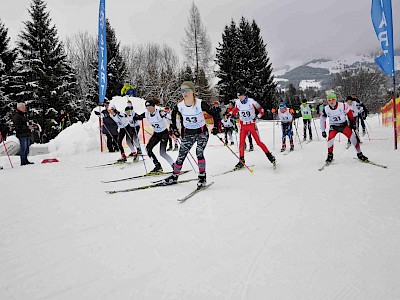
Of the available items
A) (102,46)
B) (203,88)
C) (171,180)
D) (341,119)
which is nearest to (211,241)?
(171,180)

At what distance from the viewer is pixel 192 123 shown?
5.34 meters

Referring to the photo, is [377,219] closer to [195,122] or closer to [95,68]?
[195,122]

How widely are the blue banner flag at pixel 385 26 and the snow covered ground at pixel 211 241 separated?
14.9 ft

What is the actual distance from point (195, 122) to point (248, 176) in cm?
187

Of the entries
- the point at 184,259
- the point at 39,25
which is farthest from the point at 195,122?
the point at 39,25

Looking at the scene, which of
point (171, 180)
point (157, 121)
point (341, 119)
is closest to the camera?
point (171, 180)

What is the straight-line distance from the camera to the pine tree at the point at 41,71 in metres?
23.1

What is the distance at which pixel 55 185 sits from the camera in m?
6.12

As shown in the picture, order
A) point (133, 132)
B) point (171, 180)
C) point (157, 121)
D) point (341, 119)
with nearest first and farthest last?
point (171, 180), point (341, 119), point (157, 121), point (133, 132)

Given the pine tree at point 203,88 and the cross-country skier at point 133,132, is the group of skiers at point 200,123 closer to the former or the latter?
the cross-country skier at point 133,132

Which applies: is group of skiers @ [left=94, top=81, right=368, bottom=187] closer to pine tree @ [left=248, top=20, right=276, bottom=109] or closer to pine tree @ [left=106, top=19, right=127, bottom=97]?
pine tree @ [left=106, top=19, right=127, bottom=97]

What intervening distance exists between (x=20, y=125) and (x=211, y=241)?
349 inches

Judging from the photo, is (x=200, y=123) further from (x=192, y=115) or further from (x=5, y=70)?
(x=5, y=70)

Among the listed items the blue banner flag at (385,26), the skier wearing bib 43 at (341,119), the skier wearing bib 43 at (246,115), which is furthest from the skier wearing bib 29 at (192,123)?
the blue banner flag at (385,26)
